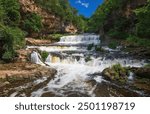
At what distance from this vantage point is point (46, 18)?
158 feet

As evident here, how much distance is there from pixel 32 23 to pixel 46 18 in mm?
7115

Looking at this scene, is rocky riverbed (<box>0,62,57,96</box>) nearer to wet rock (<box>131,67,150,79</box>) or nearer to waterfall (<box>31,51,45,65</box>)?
waterfall (<box>31,51,45,65</box>)

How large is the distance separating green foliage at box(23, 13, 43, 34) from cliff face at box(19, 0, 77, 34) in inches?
36.4

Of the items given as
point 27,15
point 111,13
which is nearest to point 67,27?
point 111,13

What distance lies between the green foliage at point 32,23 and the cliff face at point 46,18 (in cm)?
93

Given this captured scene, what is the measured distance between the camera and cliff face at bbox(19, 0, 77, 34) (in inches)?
1644

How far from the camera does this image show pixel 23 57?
881 inches

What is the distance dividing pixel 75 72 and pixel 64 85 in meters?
4.44

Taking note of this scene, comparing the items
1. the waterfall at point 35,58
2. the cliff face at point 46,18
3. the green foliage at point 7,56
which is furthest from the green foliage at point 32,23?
the green foliage at point 7,56

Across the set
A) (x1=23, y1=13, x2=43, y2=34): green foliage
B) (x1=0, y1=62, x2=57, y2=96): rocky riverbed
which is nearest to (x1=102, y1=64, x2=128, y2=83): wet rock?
(x1=0, y1=62, x2=57, y2=96): rocky riverbed

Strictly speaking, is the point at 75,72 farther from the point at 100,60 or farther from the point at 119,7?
the point at 119,7

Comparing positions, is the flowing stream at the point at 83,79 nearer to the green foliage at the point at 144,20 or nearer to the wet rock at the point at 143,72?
the wet rock at the point at 143,72

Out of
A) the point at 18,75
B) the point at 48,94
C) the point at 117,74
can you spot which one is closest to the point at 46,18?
the point at 18,75

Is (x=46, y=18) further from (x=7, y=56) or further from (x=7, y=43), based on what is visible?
(x=7, y=56)
